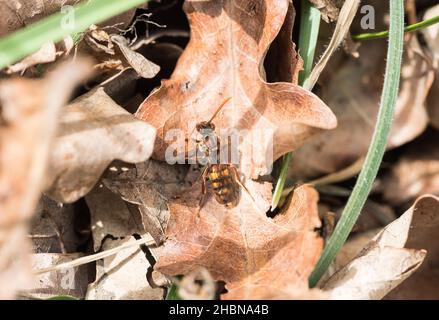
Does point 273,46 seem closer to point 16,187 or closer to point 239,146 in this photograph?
point 239,146

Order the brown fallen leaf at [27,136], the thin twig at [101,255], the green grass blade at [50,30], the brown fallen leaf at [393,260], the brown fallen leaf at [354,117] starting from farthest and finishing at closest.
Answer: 1. the brown fallen leaf at [354,117]
2. the thin twig at [101,255]
3. the brown fallen leaf at [393,260]
4. the green grass blade at [50,30]
5. the brown fallen leaf at [27,136]

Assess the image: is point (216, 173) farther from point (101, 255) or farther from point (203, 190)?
point (101, 255)

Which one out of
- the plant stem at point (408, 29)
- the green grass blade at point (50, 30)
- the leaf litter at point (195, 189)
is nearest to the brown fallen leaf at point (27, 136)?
the green grass blade at point (50, 30)

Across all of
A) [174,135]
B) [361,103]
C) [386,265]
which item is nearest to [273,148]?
[174,135]

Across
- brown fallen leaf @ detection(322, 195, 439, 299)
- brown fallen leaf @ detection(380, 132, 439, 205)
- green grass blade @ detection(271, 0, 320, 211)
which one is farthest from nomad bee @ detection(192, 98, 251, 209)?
brown fallen leaf @ detection(380, 132, 439, 205)

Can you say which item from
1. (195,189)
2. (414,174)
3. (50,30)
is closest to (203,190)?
(195,189)

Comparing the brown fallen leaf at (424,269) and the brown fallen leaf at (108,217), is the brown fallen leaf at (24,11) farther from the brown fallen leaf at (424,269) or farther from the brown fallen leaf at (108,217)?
the brown fallen leaf at (424,269)
